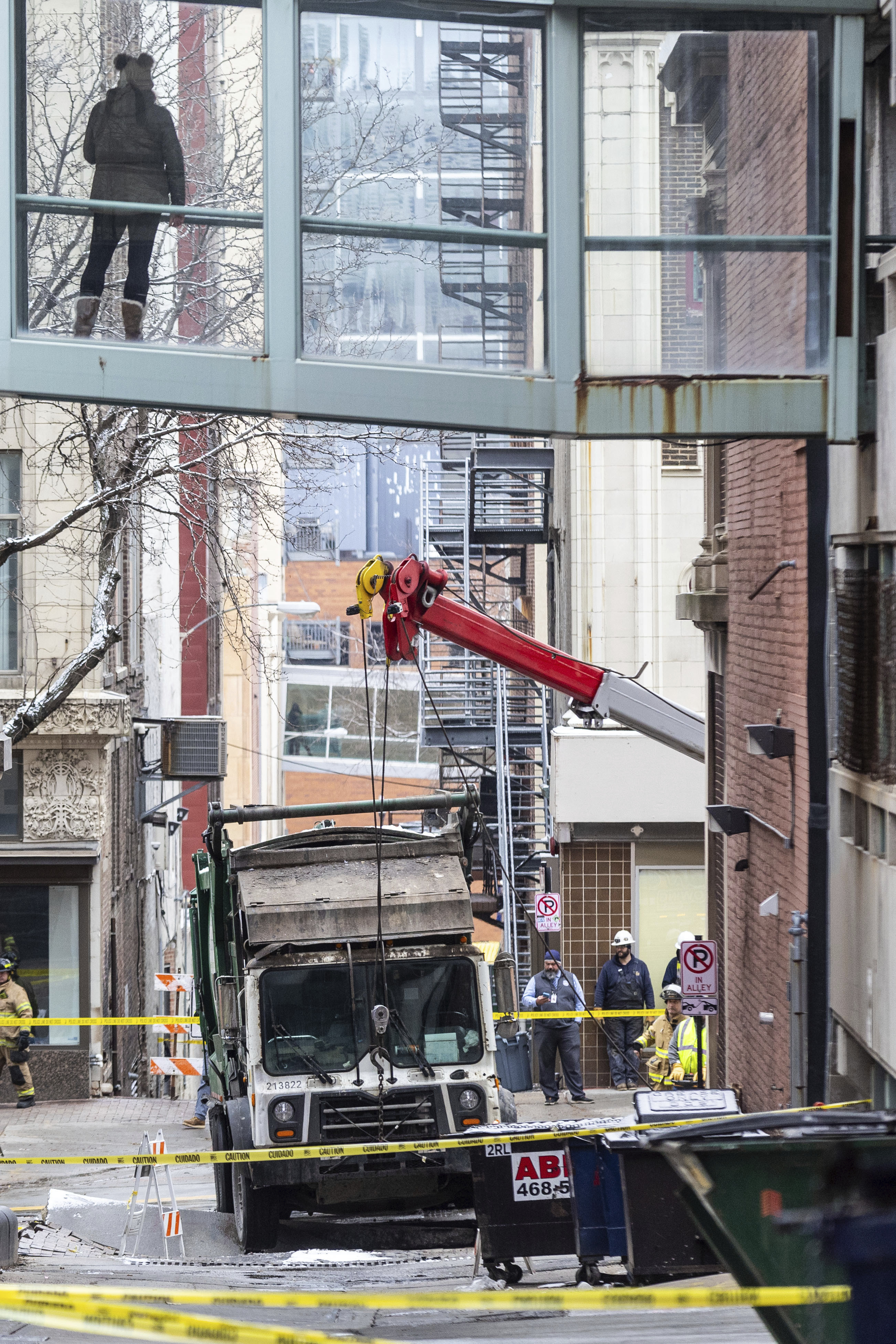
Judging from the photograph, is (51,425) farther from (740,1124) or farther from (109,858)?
(740,1124)

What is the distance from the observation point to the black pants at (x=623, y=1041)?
63.7ft

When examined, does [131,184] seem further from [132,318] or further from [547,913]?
[547,913]

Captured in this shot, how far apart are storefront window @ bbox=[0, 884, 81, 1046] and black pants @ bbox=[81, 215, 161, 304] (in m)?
13.4

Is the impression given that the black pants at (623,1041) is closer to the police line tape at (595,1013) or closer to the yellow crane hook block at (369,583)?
the police line tape at (595,1013)

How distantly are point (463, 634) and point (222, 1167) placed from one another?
484cm

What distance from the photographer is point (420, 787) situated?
174ft

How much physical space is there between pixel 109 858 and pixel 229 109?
50.3 ft

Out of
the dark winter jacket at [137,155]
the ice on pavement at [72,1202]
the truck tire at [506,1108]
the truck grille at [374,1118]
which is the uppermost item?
the dark winter jacket at [137,155]

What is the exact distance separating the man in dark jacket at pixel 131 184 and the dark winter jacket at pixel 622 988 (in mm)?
11881

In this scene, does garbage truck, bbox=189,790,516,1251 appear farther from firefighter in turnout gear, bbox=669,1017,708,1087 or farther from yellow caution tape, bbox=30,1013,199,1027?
yellow caution tape, bbox=30,1013,199,1027

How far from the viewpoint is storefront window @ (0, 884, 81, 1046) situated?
69.0 feet

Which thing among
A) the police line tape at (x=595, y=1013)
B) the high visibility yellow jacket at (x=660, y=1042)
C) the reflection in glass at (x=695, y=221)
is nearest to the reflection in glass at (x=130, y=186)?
the reflection in glass at (x=695, y=221)

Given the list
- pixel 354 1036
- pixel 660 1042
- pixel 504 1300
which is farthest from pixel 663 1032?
pixel 504 1300

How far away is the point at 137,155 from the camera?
9.02 m
